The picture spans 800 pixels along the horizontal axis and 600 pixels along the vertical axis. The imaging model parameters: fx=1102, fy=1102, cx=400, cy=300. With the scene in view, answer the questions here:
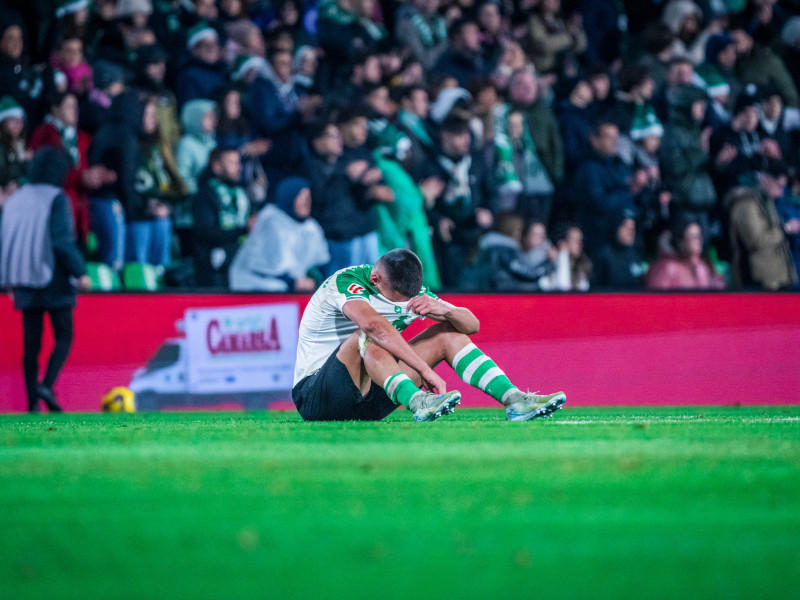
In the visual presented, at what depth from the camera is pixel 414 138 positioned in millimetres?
11547

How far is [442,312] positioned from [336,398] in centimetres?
85

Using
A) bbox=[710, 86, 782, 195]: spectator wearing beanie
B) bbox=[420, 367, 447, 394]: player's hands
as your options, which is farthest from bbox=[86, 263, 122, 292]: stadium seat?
bbox=[710, 86, 782, 195]: spectator wearing beanie

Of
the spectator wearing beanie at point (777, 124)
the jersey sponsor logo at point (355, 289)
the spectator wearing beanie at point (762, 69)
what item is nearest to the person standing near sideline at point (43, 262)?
the jersey sponsor logo at point (355, 289)

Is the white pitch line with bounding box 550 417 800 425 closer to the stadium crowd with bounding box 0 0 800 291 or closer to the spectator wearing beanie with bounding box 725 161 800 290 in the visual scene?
the stadium crowd with bounding box 0 0 800 291

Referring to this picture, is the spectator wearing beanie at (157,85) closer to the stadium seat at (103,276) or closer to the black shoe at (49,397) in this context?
the stadium seat at (103,276)

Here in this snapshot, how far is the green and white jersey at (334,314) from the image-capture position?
249 inches

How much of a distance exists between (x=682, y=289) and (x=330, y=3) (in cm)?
491

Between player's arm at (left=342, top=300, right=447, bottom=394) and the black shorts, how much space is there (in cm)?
38

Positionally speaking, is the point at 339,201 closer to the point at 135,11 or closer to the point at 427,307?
the point at 135,11

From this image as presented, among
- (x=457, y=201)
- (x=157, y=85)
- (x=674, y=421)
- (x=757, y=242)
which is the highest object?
(x=157, y=85)

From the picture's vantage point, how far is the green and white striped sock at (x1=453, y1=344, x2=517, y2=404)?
645 cm

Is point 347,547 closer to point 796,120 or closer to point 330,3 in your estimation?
point 330,3

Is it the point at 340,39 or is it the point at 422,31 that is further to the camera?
the point at 422,31

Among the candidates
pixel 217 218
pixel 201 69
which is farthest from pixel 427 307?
pixel 201 69
